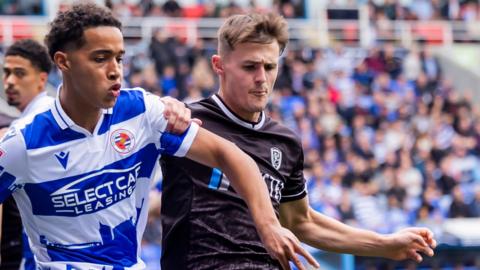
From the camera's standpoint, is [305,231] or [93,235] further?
[305,231]

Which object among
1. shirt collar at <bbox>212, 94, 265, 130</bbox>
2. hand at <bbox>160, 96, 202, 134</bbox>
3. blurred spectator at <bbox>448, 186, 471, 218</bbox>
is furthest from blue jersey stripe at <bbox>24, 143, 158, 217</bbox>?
blurred spectator at <bbox>448, 186, 471, 218</bbox>

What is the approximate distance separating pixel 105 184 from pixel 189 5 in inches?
761

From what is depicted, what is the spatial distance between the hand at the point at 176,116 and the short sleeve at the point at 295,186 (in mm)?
994

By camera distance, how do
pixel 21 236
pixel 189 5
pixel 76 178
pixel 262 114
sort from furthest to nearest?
1. pixel 189 5
2. pixel 21 236
3. pixel 262 114
4. pixel 76 178

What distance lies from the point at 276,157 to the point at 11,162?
146 centimetres

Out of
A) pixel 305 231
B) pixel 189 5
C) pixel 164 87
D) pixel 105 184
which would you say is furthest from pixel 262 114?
pixel 189 5

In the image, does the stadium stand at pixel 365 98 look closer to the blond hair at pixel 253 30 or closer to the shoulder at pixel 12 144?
the blond hair at pixel 253 30

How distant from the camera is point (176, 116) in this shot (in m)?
5.16

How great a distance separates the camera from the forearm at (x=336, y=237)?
609 centimetres

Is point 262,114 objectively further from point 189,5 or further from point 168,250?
point 189,5

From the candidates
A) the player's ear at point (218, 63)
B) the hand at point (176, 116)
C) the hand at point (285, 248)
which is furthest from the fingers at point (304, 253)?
the player's ear at point (218, 63)

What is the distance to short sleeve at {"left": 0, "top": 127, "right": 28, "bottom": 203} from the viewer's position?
5008 mm

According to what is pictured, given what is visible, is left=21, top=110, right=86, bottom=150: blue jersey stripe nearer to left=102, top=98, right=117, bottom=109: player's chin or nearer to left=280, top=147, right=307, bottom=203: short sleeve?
left=102, top=98, right=117, bottom=109: player's chin

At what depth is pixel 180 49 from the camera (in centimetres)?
2011
